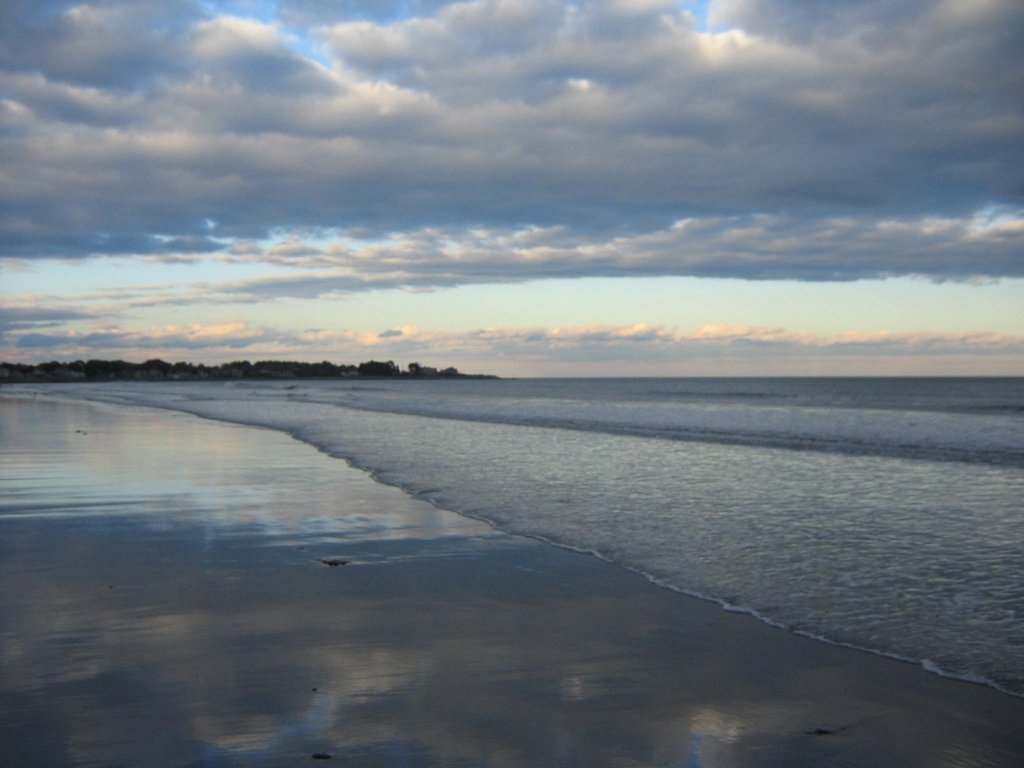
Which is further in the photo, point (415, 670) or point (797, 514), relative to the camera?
point (797, 514)

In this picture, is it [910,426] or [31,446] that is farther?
[910,426]

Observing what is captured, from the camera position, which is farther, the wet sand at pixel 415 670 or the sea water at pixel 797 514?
the sea water at pixel 797 514

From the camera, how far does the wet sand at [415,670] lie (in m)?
3.65

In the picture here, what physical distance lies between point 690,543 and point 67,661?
18.2 ft

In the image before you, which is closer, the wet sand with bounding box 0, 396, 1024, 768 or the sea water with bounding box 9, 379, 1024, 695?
the wet sand with bounding box 0, 396, 1024, 768

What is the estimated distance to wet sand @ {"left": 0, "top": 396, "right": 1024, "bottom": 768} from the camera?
3646 millimetres

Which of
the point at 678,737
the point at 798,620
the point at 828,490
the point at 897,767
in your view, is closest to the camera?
the point at 897,767

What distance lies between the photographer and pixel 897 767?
138 inches

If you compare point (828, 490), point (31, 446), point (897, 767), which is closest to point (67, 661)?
point (897, 767)

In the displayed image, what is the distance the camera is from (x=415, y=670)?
14.9 feet

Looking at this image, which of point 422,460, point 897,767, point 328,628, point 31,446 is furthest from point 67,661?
point 31,446

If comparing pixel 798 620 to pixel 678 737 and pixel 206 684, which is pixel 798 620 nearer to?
pixel 678 737

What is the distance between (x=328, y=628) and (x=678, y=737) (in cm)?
245

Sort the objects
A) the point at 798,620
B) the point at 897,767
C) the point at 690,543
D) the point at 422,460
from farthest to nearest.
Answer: the point at 422,460 < the point at 690,543 < the point at 798,620 < the point at 897,767
